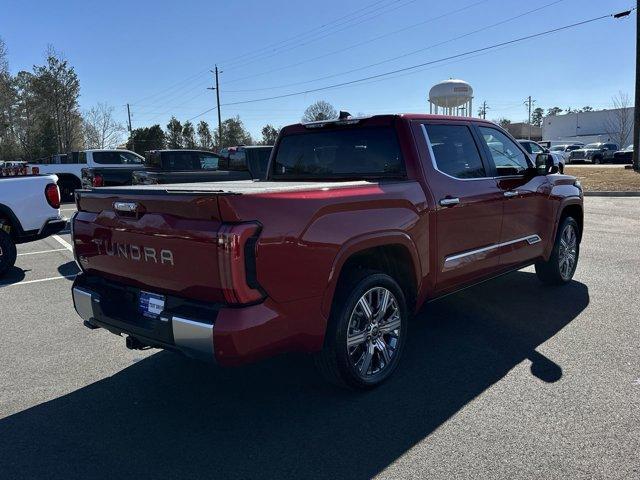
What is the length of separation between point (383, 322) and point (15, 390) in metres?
2.67

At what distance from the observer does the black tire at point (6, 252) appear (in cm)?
748

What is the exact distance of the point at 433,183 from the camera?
160 inches

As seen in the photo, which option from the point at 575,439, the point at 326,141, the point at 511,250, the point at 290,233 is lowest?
the point at 575,439

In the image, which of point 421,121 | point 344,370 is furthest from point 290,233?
point 421,121

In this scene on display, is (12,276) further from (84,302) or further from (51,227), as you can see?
(84,302)

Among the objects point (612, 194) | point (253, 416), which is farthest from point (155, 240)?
point (612, 194)

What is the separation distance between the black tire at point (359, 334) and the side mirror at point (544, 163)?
96.2 inches

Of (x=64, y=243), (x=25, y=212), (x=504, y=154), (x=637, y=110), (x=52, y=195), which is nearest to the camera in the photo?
(x=504, y=154)

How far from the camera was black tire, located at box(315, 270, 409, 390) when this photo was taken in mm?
3359

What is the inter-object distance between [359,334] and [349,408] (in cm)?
48

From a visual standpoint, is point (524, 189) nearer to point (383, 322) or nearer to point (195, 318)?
point (383, 322)

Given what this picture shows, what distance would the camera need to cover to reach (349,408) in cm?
340

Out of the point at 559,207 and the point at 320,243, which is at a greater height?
the point at 320,243

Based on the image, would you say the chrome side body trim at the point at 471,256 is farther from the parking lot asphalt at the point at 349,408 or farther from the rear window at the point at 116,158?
the rear window at the point at 116,158
